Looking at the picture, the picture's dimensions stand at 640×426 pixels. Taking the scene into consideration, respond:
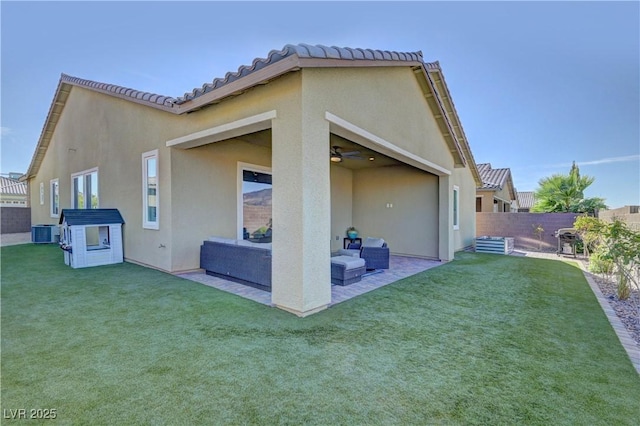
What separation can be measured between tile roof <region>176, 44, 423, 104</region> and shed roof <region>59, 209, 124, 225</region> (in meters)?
5.02

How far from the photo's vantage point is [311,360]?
3.49 m

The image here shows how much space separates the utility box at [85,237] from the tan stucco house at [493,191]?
714 inches

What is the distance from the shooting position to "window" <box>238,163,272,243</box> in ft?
30.9

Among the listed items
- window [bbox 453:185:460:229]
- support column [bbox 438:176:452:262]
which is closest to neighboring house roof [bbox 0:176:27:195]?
support column [bbox 438:176:452:262]

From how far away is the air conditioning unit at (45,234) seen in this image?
46.9 feet

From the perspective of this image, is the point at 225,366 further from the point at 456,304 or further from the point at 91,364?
the point at 456,304

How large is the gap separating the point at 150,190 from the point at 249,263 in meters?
4.10

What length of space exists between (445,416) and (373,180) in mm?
11243

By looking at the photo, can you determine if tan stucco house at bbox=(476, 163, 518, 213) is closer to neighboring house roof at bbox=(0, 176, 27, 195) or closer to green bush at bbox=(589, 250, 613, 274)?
green bush at bbox=(589, 250, 613, 274)

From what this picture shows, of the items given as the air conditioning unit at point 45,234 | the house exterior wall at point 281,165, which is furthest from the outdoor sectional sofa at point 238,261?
the air conditioning unit at point 45,234

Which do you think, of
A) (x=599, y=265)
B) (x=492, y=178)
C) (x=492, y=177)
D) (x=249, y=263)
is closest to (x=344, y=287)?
(x=249, y=263)

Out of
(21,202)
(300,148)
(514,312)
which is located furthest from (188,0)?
(21,202)

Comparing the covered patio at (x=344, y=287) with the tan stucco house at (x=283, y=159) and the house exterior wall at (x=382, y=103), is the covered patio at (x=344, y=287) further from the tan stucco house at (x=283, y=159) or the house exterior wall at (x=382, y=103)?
the house exterior wall at (x=382, y=103)

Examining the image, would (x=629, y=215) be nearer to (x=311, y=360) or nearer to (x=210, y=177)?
(x=311, y=360)
